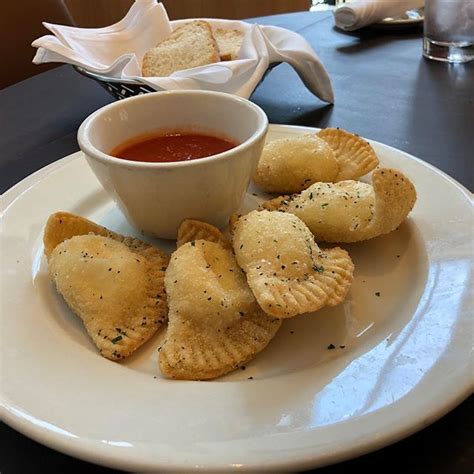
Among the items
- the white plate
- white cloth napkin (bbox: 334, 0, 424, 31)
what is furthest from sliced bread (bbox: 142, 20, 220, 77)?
the white plate

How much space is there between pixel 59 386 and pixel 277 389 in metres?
0.34

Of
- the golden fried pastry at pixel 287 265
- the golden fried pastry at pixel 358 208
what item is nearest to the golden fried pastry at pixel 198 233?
the golden fried pastry at pixel 287 265

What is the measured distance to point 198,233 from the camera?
1.22 meters

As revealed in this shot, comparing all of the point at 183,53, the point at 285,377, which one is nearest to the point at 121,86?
the point at 183,53

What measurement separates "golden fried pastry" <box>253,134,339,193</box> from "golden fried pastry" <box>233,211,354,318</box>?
287mm

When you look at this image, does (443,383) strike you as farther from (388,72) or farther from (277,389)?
(388,72)

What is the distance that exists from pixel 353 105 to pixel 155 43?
0.82 meters

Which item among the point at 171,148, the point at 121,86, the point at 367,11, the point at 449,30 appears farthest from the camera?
the point at 367,11

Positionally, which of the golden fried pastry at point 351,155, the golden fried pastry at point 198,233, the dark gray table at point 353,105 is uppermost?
the golden fried pastry at point 198,233

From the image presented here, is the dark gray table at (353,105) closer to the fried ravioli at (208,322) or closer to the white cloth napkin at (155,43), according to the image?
the white cloth napkin at (155,43)

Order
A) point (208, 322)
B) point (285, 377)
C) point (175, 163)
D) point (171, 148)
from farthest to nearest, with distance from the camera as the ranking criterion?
point (171, 148) → point (175, 163) → point (208, 322) → point (285, 377)

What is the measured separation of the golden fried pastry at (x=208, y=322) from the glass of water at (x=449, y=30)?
185 centimetres

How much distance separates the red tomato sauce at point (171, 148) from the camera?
1.41m

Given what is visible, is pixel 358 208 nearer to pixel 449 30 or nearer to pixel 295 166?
pixel 295 166
